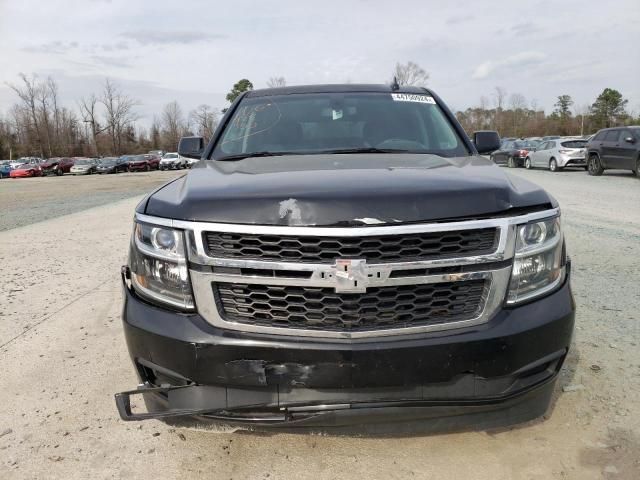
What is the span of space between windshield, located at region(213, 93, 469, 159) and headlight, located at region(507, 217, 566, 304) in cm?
109

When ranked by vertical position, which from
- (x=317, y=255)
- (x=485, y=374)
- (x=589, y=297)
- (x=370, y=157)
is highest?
(x=370, y=157)

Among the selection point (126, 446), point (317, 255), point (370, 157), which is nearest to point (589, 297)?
point (370, 157)

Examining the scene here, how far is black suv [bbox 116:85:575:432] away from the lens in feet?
6.07

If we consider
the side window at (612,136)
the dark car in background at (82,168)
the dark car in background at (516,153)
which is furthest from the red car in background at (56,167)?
the side window at (612,136)

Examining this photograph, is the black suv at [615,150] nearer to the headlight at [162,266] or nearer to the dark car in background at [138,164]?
the headlight at [162,266]

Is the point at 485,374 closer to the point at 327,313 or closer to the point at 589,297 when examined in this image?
the point at 327,313

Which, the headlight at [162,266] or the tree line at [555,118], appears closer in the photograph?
the headlight at [162,266]

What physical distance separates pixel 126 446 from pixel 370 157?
1.89 m

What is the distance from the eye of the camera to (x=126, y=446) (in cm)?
242

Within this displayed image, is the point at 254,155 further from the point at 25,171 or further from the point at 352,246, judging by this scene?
the point at 25,171

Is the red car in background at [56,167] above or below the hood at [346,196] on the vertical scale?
below

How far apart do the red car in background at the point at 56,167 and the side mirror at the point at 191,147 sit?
150 ft

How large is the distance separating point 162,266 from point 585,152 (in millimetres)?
21972

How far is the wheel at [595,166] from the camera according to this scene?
1844 centimetres
